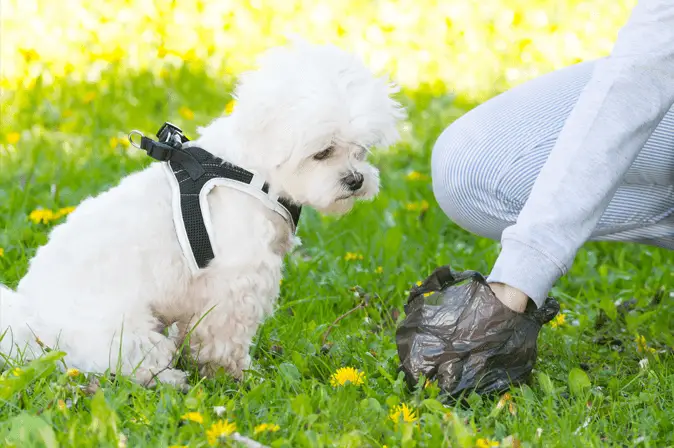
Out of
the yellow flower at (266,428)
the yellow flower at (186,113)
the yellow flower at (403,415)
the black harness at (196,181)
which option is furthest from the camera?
the yellow flower at (186,113)

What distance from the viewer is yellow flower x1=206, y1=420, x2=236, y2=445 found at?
6.21ft

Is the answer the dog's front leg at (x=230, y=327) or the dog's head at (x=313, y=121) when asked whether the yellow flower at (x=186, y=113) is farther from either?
the dog's front leg at (x=230, y=327)

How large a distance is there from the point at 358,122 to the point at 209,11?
4106 millimetres

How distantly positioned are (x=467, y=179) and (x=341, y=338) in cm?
63

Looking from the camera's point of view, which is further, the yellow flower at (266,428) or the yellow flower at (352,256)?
the yellow flower at (352,256)

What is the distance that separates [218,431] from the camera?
→ 1.91 metres

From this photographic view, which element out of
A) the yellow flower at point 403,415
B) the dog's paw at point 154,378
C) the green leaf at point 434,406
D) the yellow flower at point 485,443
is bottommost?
the yellow flower at point 485,443

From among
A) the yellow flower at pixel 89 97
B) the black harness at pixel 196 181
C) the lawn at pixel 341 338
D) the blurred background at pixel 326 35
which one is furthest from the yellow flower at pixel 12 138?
the black harness at pixel 196 181

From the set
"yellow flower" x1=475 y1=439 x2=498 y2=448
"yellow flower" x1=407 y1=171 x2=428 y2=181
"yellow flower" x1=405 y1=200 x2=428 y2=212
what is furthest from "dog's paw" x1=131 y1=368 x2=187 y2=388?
"yellow flower" x1=407 y1=171 x2=428 y2=181

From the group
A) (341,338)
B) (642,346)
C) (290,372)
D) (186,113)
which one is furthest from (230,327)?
(186,113)

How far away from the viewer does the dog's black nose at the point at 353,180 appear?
2.46 meters

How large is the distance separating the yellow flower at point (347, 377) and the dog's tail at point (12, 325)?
0.80 metres

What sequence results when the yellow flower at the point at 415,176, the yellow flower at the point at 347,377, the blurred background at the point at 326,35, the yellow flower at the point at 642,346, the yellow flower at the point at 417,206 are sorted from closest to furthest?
1. the yellow flower at the point at 347,377
2. the yellow flower at the point at 642,346
3. the yellow flower at the point at 417,206
4. the yellow flower at the point at 415,176
5. the blurred background at the point at 326,35

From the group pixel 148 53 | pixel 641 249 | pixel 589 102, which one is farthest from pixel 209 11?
pixel 589 102
